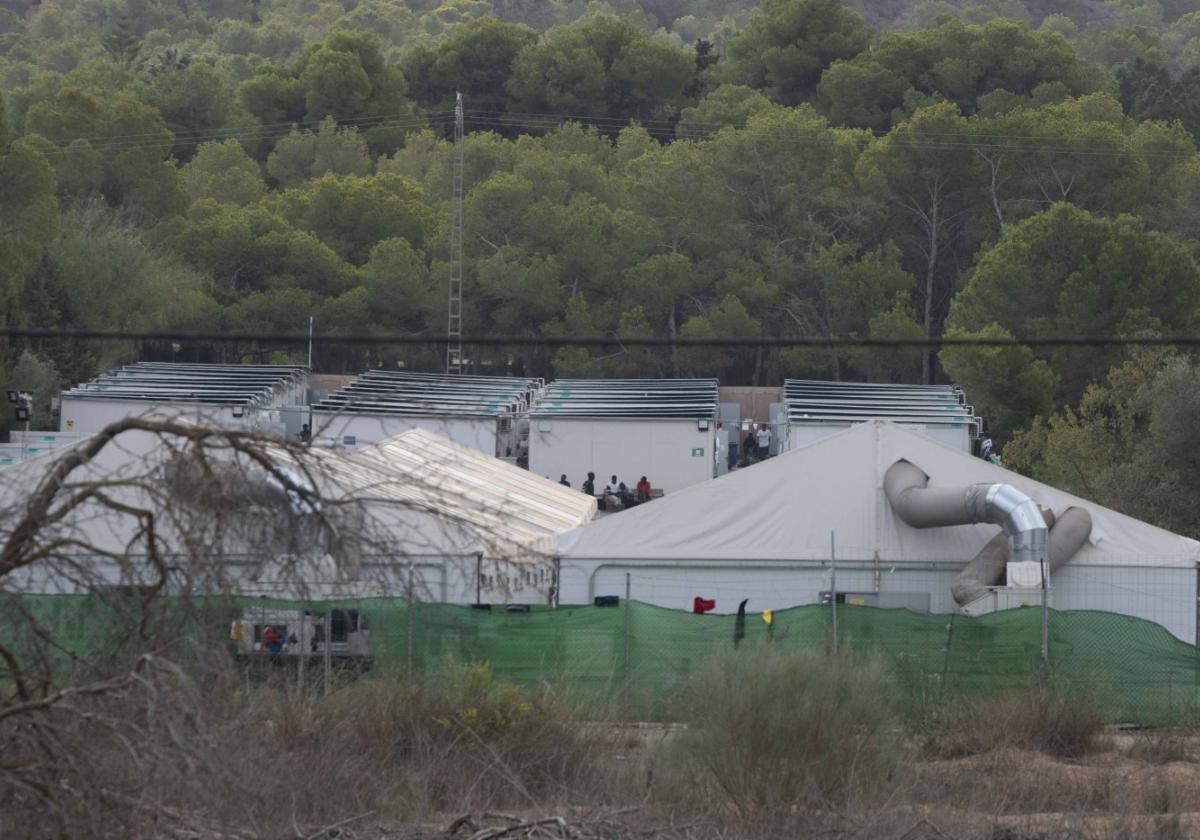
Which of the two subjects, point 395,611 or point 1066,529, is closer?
point 395,611

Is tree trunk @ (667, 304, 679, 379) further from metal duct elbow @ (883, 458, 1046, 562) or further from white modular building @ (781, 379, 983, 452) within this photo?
metal duct elbow @ (883, 458, 1046, 562)

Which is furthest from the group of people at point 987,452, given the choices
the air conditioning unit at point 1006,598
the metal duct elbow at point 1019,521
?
the air conditioning unit at point 1006,598

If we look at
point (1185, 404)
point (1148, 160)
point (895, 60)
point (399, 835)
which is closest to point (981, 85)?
point (895, 60)

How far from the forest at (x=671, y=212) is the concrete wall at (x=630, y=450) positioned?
10.9 ft

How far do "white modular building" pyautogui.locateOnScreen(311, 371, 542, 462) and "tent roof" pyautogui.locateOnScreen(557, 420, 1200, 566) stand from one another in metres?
9.26

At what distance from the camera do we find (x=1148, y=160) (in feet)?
194

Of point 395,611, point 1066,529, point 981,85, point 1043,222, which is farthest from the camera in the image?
point 981,85

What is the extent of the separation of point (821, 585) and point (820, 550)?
1.26 feet

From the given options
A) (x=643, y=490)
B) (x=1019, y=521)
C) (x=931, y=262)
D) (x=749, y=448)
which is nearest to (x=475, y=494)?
(x=1019, y=521)

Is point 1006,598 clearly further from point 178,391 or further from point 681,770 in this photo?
point 178,391

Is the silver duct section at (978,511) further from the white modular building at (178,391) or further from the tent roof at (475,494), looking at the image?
the white modular building at (178,391)

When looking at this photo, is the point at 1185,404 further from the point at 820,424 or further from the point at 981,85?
the point at 981,85

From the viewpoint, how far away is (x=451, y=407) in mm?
37062

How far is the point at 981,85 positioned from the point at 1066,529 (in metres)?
55.4
